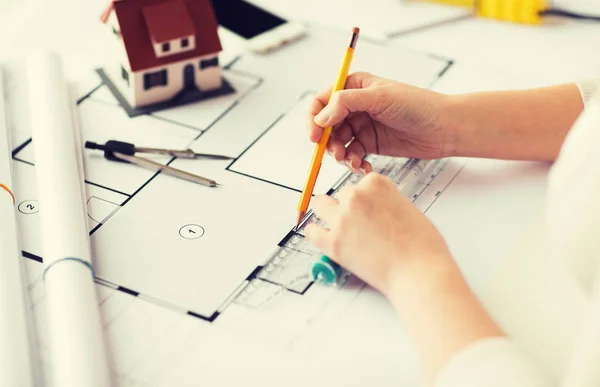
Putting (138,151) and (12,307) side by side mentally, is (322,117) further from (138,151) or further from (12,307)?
(12,307)

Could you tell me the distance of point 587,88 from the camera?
810 millimetres

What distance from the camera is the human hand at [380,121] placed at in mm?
753

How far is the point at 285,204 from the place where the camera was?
752 millimetres

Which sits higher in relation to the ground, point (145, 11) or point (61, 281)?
point (145, 11)

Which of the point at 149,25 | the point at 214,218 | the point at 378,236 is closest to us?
the point at 378,236

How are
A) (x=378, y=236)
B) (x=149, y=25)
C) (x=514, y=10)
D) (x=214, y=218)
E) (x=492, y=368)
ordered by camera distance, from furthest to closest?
(x=514, y=10) < (x=149, y=25) < (x=214, y=218) < (x=378, y=236) < (x=492, y=368)

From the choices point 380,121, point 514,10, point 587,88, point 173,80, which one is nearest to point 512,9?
point 514,10

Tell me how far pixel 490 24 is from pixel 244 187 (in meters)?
0.48

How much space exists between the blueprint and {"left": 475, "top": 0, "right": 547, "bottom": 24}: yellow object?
149 millimetres

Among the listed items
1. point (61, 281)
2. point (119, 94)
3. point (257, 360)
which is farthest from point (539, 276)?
point (119, 94)

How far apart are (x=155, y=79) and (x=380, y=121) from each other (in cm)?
27

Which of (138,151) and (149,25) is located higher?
(149,25)

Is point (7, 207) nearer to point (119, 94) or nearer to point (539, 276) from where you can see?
point (119, 94)

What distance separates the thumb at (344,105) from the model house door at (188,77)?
0.22 metres
